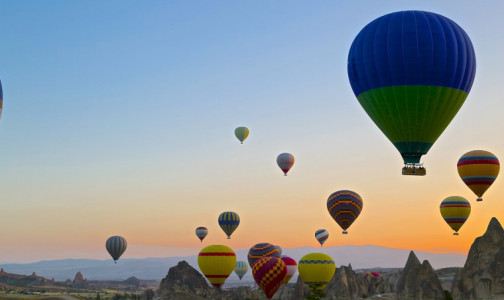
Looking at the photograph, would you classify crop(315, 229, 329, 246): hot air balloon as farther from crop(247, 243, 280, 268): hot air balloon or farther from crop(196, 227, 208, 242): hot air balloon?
crop(196, 227, 208, 242): hot air balloon

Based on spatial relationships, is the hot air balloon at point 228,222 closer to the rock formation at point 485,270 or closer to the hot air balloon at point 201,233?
the hot air balloon at point 201,233

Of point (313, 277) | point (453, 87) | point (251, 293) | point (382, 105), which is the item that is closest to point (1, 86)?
point (382, 105)

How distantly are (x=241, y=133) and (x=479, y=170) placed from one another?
4724 cm

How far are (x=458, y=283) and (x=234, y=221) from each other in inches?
2039

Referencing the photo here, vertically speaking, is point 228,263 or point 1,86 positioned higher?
point 1,86

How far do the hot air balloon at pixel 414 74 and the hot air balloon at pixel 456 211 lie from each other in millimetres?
42272

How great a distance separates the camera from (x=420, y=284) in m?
63.6

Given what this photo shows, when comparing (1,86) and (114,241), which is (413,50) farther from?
(114,241)

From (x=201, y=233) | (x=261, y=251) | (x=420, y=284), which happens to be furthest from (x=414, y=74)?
(x=201, y=233)

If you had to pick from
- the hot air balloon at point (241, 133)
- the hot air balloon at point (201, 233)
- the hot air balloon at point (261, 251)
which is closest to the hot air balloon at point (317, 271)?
the hot air balloon at point (261, 251)

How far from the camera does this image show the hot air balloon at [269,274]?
70000 millimetres

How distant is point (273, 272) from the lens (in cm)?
7006

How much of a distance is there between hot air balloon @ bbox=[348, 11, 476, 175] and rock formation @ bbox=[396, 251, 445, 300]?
19214 mm

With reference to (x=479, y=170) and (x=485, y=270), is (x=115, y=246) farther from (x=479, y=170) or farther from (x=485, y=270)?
(x=485, y=270)
